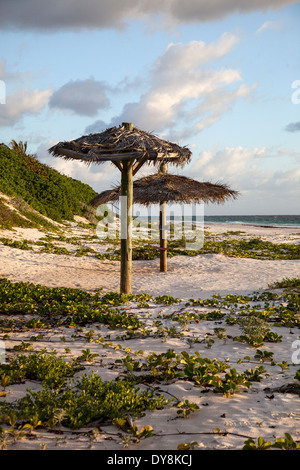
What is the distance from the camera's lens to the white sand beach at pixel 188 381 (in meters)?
3.37

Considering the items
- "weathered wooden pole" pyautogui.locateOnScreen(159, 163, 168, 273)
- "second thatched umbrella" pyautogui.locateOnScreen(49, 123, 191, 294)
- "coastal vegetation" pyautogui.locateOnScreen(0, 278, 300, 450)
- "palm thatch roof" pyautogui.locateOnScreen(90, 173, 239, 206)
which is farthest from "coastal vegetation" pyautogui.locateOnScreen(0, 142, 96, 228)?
"coastal vegetation" pyautogui.locateOnScreen(0, 278, 300, 450)

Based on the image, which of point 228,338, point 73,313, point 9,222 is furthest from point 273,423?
point 9,222

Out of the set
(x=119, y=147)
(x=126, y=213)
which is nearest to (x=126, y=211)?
(x=126, y=213)

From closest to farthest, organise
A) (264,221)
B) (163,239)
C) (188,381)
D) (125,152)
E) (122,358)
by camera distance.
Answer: (188,381), (122,358), (125,152), (163,239), (264,221)

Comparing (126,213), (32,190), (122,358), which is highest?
(32,190)

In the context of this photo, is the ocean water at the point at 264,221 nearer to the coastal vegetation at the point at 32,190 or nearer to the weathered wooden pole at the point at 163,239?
the coastal vegetation at the point at 32,190

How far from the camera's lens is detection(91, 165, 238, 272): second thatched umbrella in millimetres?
13453

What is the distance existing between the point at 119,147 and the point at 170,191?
16.5 ft

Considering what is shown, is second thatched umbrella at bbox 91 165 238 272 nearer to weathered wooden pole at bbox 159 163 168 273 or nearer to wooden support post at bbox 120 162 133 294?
weathered wooden pole at bbox 159 163 168 273

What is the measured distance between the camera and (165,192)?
44.0 ft

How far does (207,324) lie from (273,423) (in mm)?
3730

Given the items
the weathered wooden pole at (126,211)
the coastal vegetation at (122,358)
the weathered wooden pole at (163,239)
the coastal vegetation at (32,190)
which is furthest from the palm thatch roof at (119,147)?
the coastal vegetation at (32,190)

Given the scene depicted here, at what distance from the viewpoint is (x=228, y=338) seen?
6.53 metres

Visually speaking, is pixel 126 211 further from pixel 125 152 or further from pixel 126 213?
pixel 125 152
